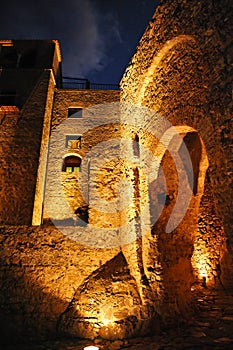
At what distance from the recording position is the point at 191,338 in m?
4.09

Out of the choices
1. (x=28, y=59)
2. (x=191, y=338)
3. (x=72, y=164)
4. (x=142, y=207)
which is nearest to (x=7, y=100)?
(x=28, y=59)

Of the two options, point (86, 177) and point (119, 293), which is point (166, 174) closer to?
point (119, 293)

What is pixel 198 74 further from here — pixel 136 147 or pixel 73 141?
pixel 73 141

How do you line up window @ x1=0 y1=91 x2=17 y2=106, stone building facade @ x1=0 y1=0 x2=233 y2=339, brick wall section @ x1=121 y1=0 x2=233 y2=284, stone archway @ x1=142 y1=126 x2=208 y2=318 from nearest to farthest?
brick wall section @ x1=121 y1=0 x2=233 y2=284
stone building facade @ x1=0 y1=0 x2=233 y2=339
stone archway @ x1=142 y1=126 x2=208 y2=318
window @ x1=0 y1=91 x2=17 y2=106

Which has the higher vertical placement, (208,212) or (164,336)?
(208,212)

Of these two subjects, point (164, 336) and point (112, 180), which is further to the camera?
point (112, 180)

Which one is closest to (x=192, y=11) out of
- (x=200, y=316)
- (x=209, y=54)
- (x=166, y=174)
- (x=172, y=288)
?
(x=209, y=54)

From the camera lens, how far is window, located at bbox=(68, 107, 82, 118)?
9953 millimetres

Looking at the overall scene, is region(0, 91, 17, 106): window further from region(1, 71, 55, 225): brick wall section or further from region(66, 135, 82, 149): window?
region(66, 135, 82, 149): window

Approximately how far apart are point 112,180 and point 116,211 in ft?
3.55

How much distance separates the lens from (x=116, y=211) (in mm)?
7113

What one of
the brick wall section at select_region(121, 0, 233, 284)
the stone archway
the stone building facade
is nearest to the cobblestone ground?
the stone building facade

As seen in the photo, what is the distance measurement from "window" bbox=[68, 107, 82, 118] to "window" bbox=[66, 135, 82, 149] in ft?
3.00

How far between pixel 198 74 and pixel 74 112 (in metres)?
7.60
